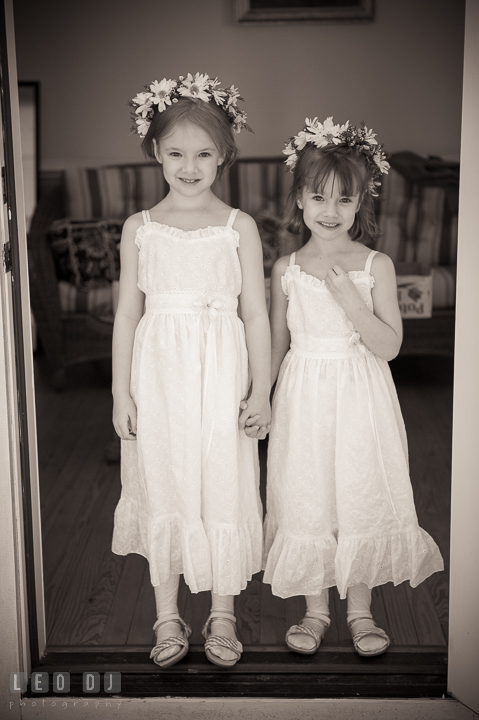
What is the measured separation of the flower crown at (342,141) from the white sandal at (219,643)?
1047 millimetres

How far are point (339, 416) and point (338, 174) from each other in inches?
21.3

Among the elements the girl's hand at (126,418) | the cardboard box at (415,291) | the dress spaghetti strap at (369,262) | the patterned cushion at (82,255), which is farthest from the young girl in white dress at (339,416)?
the patterned cushion at (82,255)

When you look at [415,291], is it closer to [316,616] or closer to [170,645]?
[316,616]

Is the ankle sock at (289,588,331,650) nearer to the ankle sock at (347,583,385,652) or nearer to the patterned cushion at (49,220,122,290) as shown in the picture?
the ankle sock at (347,583,385,652)

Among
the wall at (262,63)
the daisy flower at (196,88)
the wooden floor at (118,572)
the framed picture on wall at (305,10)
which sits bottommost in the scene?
the wooden floor at (118,572)

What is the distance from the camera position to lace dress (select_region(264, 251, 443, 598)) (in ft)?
5.69

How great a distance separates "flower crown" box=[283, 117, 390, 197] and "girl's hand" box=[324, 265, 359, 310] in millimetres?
226

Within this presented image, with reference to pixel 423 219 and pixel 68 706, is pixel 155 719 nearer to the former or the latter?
pixel 68 706

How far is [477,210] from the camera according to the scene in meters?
1.47

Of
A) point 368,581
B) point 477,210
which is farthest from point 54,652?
point 477,210

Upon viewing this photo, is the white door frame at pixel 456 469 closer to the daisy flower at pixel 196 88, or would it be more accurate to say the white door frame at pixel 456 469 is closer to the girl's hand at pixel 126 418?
the girl's hand at pixel 126 418

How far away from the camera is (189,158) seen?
167 centimetres

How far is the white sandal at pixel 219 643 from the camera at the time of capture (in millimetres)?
1702

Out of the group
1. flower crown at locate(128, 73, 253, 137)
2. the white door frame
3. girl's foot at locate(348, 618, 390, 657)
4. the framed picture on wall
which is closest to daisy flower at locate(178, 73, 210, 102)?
flower crown at locate(128, 73, 253, 137)
